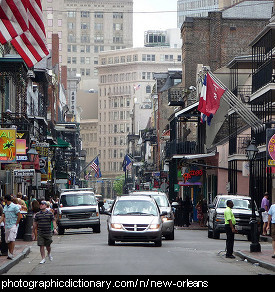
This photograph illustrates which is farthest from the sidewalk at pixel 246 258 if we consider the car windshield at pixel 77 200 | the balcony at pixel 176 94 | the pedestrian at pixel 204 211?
the balcony at pixel 176 94

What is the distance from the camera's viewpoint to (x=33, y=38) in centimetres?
1962

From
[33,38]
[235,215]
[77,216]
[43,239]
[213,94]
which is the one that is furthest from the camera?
[213,94]

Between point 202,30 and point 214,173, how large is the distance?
17.7 meters

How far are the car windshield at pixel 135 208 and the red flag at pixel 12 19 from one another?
43.2ft

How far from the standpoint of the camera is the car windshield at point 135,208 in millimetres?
30669

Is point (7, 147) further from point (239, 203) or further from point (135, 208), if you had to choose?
point (239, 203)

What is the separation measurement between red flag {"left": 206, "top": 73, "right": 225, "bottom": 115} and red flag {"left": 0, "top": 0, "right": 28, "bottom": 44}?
24.4m

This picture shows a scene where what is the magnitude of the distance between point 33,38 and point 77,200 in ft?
79.8

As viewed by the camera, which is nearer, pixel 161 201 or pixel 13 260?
pixel 13 260

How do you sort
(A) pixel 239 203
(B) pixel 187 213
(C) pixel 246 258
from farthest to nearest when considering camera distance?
(B) pixel 187 213
(A) pixel 239 203
(C) pixel 246 258

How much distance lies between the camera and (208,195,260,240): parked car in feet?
121

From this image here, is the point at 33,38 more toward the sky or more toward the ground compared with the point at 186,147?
more toward the sky

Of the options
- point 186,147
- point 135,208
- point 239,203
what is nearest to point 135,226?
point 135,208
